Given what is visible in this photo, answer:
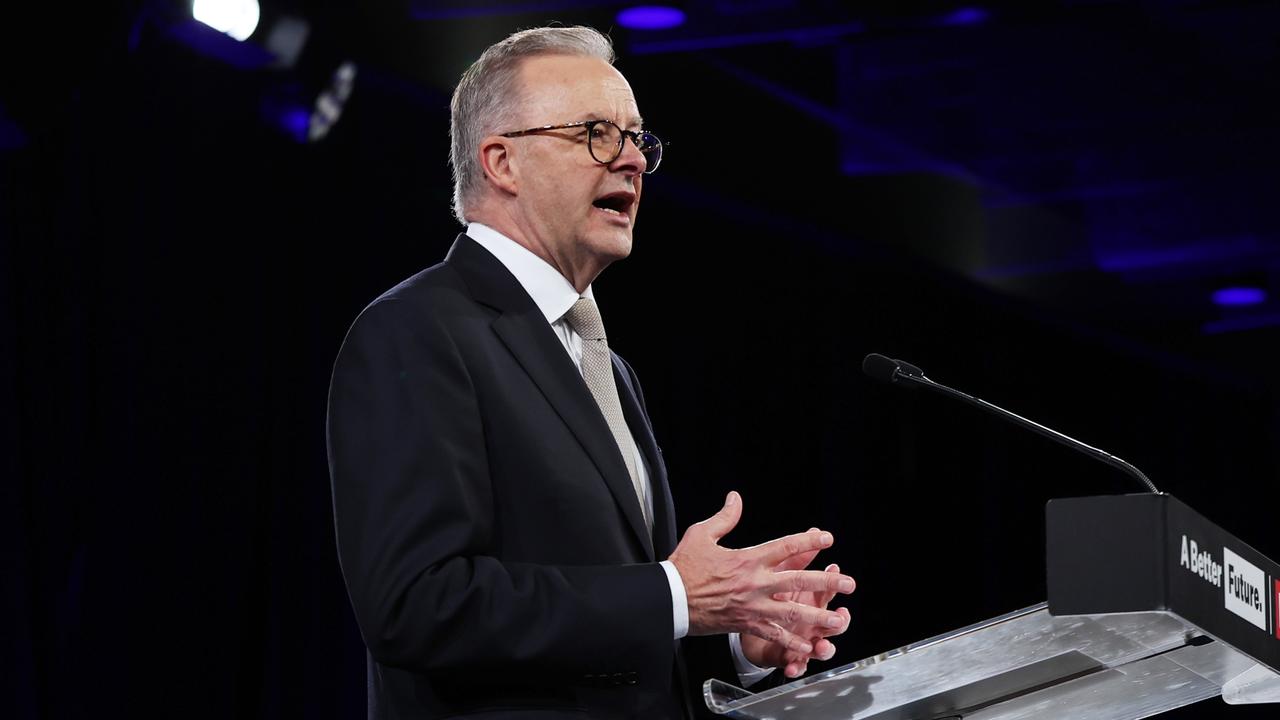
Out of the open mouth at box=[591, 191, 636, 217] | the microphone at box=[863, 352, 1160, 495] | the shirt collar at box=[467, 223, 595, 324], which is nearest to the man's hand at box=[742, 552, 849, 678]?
the microphone at box=[863, 352, 1160, 495]

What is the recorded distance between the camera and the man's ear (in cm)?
188

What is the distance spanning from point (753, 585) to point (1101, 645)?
34 centimetres

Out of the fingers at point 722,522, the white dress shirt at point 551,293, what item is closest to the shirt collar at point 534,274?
the white dress shirt at point 551,293

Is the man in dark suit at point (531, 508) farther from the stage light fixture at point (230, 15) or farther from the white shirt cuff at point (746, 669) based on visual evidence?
the stage light fixture at point (230, 15)

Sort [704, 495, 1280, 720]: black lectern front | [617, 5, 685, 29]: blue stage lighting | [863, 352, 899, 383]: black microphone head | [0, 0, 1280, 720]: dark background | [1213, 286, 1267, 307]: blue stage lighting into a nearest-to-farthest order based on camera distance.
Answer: [704, 495, 1280, 720]: black lectern front, [863, 352, 899, 383]: black microphone head, [0, 0, 1280, 720]: dark background, [617, 5, 685, 29]: blue stage lighting, [1213, 286, 1267, 307]: blue stage lighting

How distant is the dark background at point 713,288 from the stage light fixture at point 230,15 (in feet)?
Answer: 0.15

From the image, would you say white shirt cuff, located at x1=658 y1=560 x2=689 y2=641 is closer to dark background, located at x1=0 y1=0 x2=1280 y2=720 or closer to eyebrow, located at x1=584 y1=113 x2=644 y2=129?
eyebrow, located at x1=584 y1=113 x2=644 y2=129

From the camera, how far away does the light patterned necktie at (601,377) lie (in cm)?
174

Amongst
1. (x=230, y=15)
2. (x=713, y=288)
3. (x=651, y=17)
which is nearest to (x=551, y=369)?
(x=230, y=15)

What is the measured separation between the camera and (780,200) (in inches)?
200

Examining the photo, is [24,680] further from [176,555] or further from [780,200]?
[780,200]

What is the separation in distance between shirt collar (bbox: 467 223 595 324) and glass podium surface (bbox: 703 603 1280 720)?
0.53 meters

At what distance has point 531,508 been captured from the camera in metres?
1.53

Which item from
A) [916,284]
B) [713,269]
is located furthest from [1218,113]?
[713,269]
